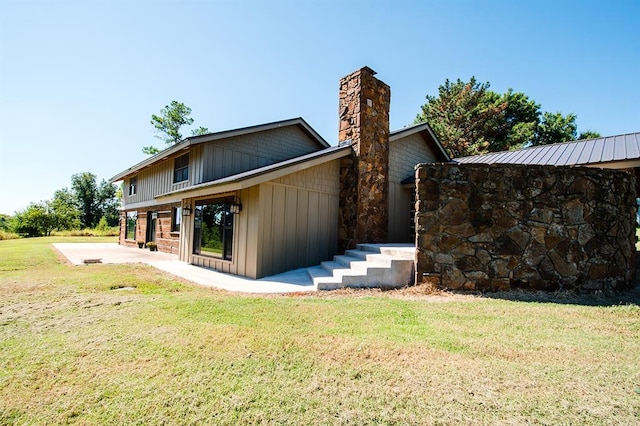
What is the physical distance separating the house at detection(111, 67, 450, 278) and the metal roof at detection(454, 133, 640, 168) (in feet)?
9.99

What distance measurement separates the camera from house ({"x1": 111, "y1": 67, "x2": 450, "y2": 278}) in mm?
7266

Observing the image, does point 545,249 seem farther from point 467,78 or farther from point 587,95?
point 467,78

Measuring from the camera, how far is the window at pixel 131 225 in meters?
17.1

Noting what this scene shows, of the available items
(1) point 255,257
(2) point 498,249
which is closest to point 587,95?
(2) point 498,249

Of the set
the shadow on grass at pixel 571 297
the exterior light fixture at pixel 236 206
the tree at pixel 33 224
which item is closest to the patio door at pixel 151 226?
the exterior light fixture at pixel 236 206

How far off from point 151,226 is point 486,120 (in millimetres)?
24609

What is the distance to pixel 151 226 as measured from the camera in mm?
15180

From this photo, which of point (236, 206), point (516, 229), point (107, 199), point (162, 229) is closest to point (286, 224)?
point (236, 206)

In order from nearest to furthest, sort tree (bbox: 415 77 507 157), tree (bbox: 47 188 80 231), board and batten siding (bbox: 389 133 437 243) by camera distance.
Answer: board and batten siding (bbox: 389 133 437 243) → tree (bbox: 415 77 507 157) → tree (bbox: 47 188 80 231)

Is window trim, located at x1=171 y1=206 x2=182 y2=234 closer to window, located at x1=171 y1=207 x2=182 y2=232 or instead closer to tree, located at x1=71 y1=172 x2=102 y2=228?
window, located at x1=171 y1=207 x2=182 y2=232

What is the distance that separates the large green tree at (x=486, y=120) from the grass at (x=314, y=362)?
20.3 m

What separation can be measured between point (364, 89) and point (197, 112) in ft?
85.1

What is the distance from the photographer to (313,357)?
2.77m

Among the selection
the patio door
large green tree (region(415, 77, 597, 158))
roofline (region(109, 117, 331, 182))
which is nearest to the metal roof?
roofline (region(109, 117, 331, 182))
